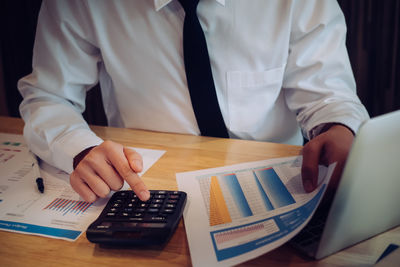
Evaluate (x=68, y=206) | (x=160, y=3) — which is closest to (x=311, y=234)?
(x=68, y=206)

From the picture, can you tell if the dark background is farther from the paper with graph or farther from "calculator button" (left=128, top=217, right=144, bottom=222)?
"calculator button" (left=128, top=217, right=144, bottom=222)

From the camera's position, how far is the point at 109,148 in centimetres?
65

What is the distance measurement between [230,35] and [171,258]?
683 millimetres

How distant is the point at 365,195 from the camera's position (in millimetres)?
399

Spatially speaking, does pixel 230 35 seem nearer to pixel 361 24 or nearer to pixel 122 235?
pixel 122 235

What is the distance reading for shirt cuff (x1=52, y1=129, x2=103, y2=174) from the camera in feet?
2.48

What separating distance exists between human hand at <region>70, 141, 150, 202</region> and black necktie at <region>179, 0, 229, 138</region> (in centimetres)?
35

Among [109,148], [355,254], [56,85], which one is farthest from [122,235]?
[56,85]

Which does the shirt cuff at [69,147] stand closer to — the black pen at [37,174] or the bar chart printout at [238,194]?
the black pen at [37,174]

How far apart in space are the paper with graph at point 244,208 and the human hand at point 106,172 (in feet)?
0.38

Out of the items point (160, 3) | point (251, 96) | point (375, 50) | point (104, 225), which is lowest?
point (375, 50)

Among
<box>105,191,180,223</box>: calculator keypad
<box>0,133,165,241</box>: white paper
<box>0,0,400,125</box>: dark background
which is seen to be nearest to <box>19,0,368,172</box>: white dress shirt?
<box>0,133,165,241</box>: white paper

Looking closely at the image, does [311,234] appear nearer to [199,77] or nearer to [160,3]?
[199,77]

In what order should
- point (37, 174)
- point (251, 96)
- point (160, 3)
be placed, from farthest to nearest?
point (251, 96) < point (160, 3) < point (37, 174)
